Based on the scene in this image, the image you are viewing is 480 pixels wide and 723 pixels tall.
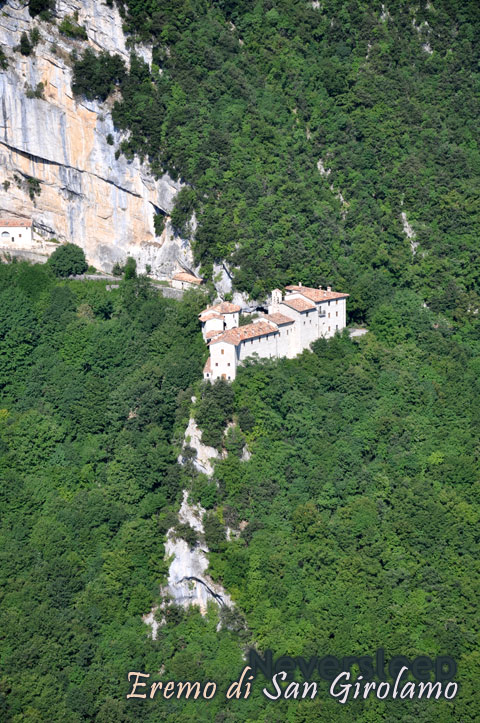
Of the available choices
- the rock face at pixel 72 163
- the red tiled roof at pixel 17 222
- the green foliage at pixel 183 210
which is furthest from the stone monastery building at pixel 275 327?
the red tiled roof at pixel 17 222

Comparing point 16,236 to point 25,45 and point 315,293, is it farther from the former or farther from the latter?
point 315,293

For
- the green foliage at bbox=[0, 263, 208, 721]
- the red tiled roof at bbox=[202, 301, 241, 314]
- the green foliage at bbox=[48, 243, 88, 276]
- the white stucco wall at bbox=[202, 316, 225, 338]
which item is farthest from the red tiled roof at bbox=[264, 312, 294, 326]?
the green foliage at bbox=[48, 243, 88, 276]

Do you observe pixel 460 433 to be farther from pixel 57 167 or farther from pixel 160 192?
pixel 57 167

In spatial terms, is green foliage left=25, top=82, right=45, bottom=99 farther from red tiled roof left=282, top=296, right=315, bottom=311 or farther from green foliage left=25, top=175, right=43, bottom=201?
red tiled roof left=282, top=296, right=315, bottom=311

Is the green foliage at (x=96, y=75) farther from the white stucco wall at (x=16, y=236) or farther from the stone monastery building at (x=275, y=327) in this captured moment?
the stone monastery building at (x=275, y=327)

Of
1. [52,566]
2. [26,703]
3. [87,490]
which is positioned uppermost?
[87,490]

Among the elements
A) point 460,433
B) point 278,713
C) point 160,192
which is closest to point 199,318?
point 160,192
